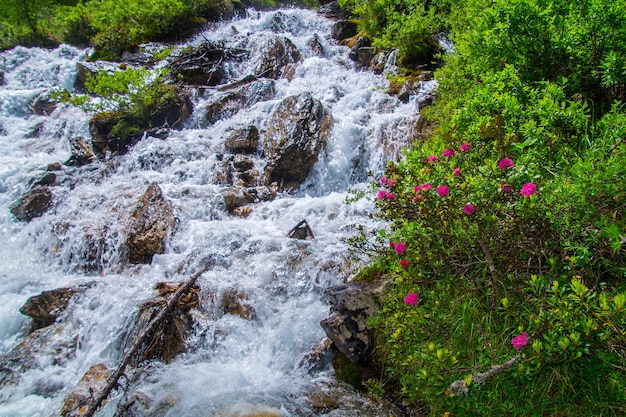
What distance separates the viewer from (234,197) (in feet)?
28.6

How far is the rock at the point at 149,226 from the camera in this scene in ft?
23.8

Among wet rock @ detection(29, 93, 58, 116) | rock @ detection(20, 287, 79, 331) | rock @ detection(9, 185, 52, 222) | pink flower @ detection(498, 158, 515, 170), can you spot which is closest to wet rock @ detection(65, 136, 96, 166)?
rock @ detection(9, 185, 52, 222)

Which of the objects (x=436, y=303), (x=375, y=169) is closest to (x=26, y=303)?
(x=436, y=303)

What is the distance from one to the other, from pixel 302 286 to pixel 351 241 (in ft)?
6.87

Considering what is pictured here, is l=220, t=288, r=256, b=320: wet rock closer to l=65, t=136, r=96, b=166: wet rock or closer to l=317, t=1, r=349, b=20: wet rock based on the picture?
l=65, t=136, r=96, b=166: wet rock

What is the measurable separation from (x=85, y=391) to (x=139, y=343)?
0.82 m

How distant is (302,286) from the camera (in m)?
5.70

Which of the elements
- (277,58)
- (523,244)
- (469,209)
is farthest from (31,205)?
(523,244)

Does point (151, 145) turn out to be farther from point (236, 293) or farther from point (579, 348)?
point (579, 348)

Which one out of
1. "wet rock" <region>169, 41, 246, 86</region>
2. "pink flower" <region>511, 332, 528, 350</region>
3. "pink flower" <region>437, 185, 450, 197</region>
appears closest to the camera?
"pink flower" <region>511, 332, 528, 350</region>

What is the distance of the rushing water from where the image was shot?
14.7 ft

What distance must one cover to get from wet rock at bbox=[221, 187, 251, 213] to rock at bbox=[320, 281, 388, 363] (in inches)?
193

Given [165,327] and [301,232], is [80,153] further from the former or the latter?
[165,327]

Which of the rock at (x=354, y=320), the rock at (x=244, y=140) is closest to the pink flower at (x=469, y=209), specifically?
the rock at (x=354, y=320)
